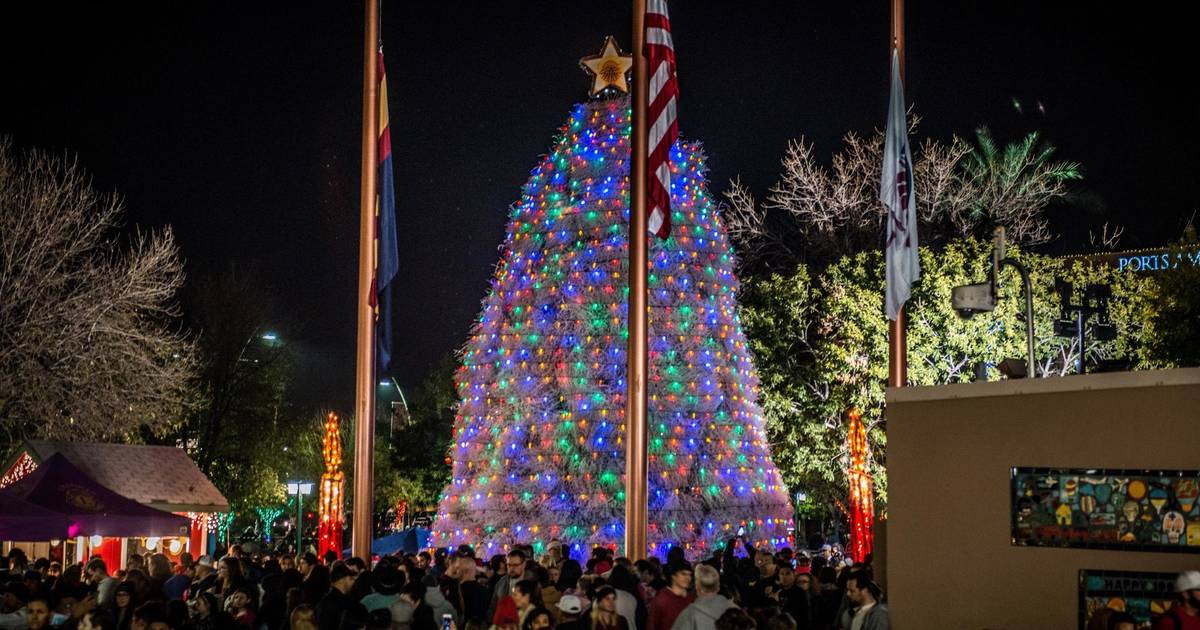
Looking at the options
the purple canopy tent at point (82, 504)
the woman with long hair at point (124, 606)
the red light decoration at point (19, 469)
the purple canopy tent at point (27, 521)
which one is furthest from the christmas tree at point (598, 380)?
the woman with long hair at point (124, 606)

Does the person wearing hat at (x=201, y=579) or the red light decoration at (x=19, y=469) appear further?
the red light decoration at (x=19, y=469)

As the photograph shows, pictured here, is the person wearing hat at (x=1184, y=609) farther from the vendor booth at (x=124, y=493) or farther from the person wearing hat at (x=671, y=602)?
the vendor booth at (x=124, y=493)

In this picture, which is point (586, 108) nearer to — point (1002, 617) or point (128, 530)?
point (128, 530)

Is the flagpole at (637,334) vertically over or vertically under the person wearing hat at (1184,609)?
over

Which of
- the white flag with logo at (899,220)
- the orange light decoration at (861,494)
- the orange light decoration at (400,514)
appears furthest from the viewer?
the orange light decoration at (400,514)

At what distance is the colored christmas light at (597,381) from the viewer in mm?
25125

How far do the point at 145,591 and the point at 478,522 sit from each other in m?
14.8

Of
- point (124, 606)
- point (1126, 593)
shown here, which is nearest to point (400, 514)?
point (124, 606)

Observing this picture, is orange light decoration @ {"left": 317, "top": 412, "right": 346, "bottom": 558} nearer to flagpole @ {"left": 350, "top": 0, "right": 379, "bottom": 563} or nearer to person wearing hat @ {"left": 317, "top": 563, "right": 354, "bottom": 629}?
flagpole @ {"left": 350, "top": 0, "right": 379, "bottom": 563}

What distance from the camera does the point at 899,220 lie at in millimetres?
16047

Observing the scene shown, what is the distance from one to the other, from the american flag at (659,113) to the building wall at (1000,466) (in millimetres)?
5491

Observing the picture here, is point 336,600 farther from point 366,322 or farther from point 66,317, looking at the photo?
point 66,317

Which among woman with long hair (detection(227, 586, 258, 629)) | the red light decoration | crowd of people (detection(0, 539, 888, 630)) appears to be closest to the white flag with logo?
crowd of people (detection(0, 539, 888, 630))

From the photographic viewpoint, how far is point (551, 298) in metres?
26.0
